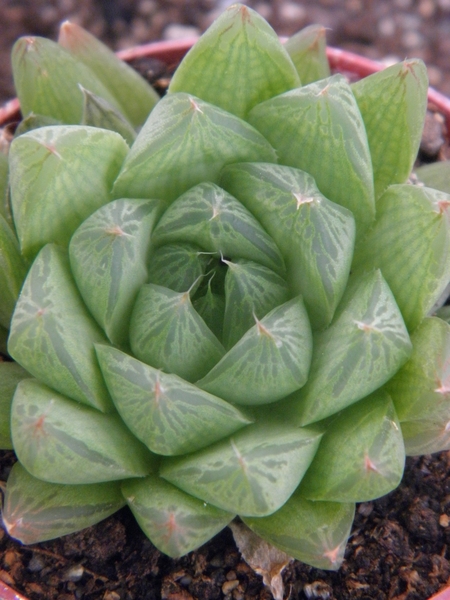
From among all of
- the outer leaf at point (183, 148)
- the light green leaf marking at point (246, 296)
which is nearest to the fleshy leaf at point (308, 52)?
the outer leaf at point (183, 148)

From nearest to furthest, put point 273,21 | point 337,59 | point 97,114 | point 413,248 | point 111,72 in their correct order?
point 413,248 → point 97,114 → point 111,72 → point 337,59 → point 273,21

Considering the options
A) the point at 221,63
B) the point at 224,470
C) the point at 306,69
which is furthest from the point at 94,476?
the point at 306,69

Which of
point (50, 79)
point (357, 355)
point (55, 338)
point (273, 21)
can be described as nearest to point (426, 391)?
point (357, 355)

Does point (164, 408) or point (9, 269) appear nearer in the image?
point (164, 408)

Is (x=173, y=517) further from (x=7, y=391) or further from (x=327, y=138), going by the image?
(x=327, y=138)

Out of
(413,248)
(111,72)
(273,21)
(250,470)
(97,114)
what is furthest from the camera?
(273,21)

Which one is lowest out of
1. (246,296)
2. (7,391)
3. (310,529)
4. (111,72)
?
(310,529)

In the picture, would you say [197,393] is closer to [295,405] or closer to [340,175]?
[295,405]
